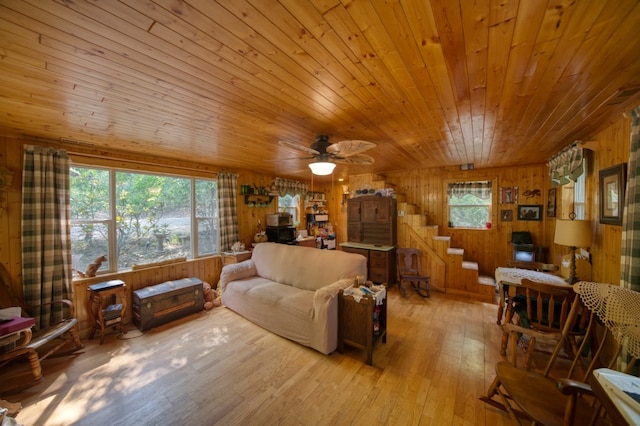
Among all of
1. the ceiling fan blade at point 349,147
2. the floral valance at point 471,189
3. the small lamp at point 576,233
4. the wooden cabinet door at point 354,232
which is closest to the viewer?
the ceiling fan blade at point 349,147

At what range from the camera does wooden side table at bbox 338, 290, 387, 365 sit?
2.32 metres

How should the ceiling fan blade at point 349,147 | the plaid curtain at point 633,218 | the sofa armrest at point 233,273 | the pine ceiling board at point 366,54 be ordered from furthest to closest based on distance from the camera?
the sofa armrest at point 233,273 → the ceiling fan blade at point 349,147 → the plaid curtain at point 633,218 → the pine ceiling board at point 366,54

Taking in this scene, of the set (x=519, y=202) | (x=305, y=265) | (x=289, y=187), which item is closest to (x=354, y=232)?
(x=289, y=187)

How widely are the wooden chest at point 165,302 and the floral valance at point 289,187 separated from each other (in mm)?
2774

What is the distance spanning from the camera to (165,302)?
3170 mm

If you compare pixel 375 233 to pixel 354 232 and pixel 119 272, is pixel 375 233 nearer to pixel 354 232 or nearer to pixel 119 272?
pixel 354 232

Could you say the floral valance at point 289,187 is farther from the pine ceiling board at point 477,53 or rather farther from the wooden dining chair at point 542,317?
the wooden dining chair at point 542,317

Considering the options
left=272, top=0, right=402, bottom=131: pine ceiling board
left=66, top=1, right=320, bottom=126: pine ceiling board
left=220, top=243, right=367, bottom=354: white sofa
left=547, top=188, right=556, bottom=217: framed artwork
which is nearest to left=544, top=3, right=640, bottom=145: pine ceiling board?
left=272, top=0, right=402, bottom=131: pine ceiling board

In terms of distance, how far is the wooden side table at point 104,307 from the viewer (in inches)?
109

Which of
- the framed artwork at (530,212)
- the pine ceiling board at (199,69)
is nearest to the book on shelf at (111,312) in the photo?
the pine ceiling board at (199,69)

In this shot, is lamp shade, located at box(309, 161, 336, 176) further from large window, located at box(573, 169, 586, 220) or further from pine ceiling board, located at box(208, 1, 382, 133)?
large window, located at box(573, 169, 586, 220)

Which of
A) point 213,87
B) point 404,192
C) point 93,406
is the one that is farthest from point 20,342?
point 404,192

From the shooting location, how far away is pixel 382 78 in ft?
5.03

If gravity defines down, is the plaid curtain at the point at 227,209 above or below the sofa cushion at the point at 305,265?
above
